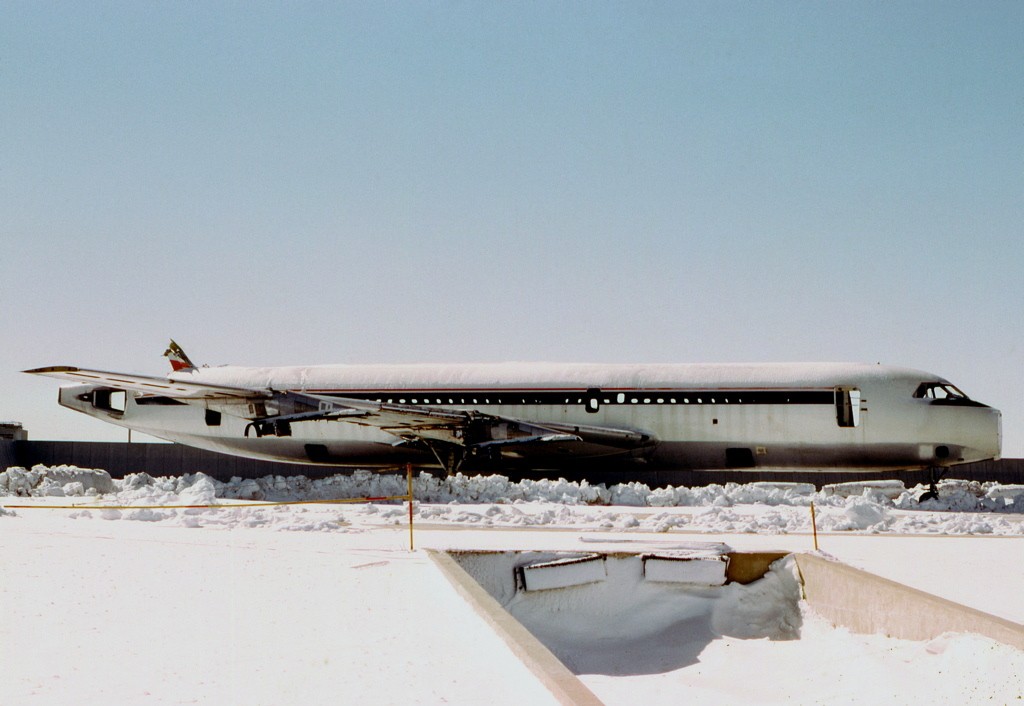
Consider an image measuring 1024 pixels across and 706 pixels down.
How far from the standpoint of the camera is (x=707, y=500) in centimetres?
2242

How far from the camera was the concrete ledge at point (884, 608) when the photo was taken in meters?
7.12

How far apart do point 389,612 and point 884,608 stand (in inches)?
190

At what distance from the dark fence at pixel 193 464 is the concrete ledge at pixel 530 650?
2604 centimetres

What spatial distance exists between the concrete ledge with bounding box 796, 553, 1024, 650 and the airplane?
13245 millimetres

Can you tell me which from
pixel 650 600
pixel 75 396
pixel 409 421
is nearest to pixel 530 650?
pixel 650 600

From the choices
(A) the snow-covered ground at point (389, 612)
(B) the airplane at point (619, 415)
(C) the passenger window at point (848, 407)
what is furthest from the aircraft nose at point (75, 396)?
(C) the passenger window at point (848, 407)

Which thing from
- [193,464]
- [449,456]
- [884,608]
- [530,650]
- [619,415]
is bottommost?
[193,464]

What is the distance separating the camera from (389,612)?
25.5ft

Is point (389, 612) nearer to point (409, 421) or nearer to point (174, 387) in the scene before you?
point (409, 421)

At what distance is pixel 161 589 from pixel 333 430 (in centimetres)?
1838

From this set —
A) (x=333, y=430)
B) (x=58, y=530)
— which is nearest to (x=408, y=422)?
(x=333, y=430)

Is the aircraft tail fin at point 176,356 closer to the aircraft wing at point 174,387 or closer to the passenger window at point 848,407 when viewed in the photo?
the aircraft wing at point 174,387

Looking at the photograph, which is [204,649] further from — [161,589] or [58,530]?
[58,530]

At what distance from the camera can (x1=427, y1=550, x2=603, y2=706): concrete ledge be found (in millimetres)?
4738
